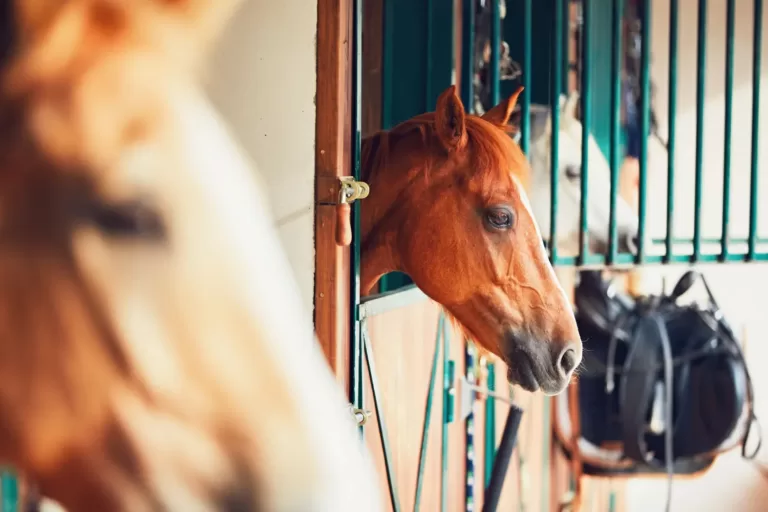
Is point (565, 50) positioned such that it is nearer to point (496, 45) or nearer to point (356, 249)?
point (496, 45)

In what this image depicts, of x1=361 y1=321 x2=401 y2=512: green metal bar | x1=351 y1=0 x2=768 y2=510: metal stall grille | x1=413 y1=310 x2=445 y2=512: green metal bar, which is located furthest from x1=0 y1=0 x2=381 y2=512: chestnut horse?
x1=413 y1=310 x2=445 y2=512: green metal bar

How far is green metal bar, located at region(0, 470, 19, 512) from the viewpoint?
0.32m

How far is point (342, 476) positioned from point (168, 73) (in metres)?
0.23

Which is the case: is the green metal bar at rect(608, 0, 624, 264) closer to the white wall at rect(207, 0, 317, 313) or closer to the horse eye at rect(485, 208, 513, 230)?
the horse eye at rect(485, 208, 513, 230)

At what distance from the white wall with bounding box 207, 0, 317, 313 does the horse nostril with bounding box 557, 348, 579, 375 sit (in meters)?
0.37

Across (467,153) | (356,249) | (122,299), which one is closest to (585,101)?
(467,153)

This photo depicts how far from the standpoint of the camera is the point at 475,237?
855 mm

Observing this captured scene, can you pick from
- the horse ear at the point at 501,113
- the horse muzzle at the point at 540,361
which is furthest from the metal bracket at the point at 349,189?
the horse ear at the point at 501,113

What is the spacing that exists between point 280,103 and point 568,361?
0.51 m

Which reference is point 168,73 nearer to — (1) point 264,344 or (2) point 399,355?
(1) point 264,344

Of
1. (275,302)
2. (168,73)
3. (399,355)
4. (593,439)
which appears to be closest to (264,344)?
(275,302)

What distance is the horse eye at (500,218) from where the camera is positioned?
0.85m

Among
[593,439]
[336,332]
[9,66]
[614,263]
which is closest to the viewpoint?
[9,66]

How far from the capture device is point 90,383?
0.32m
